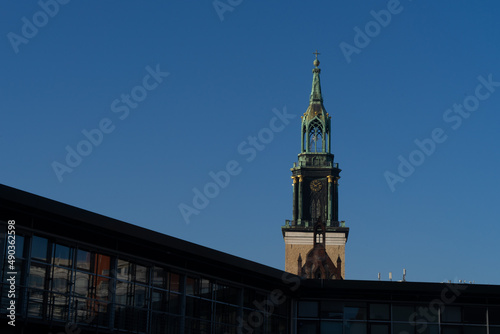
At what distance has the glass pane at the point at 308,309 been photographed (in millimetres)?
38969

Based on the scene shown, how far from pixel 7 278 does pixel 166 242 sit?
23.1 feet

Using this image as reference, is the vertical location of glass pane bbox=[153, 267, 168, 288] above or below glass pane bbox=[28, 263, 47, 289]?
above

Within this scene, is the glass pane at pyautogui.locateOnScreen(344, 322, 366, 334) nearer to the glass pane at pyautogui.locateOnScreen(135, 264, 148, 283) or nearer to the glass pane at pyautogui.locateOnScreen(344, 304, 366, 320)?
the glass pane at pyautogui.locateOnScreen(344, 304, 366, 320)

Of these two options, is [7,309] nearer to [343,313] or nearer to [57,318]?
[57,318]

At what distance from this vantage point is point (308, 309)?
39031mm

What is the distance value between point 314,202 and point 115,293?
3924 inches

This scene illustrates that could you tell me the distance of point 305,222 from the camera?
126 m

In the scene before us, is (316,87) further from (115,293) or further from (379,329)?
(115,293)

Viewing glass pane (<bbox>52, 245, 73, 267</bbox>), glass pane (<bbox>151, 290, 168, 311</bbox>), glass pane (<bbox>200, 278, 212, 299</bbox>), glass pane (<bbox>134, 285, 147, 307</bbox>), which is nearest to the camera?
glass pane (<bbox>52, 245, 73, 267</bbox>)

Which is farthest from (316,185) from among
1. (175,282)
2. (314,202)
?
(175,282)

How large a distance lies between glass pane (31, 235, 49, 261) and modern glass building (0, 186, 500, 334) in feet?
0.11

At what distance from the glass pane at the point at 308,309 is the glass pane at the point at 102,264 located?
11.8 m

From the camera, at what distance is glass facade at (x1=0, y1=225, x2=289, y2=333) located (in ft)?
88.0

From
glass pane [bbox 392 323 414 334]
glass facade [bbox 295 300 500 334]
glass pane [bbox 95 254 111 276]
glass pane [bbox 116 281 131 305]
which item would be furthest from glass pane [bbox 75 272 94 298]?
glass pane [bbox 392 323 414 334]
